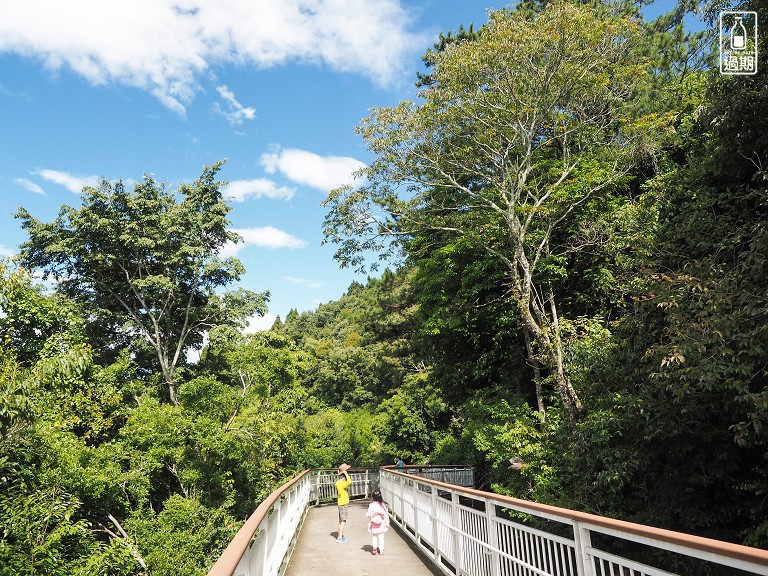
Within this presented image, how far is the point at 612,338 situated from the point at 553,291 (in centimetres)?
712

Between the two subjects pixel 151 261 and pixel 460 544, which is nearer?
pixel 460 544

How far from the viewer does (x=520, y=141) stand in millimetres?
15898

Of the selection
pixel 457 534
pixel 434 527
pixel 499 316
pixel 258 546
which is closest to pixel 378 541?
pixel 434 527

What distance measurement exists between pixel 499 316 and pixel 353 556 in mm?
11856

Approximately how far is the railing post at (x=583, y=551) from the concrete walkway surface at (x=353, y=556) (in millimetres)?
3399

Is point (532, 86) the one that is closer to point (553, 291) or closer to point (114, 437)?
point (553, 291)

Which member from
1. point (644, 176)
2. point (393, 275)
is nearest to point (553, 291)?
point (644, 176)

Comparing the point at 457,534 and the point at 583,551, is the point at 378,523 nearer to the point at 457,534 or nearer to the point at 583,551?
the point at 457,534

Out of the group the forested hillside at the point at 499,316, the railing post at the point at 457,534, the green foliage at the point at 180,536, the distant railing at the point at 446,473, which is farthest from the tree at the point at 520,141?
the green foliage at the point at 180,536

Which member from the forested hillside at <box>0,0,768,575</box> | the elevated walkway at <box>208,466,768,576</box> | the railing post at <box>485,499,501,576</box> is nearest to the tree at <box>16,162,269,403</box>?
the forested hillside at <box>0,0,768,575</box>

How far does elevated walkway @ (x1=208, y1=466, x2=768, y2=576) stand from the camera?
7.54 ft

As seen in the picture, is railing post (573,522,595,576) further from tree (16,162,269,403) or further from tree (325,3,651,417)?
tree (16,162,269,403)

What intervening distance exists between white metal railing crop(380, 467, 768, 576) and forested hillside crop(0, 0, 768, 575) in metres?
2.71

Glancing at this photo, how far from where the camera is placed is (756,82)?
7.58 meters
